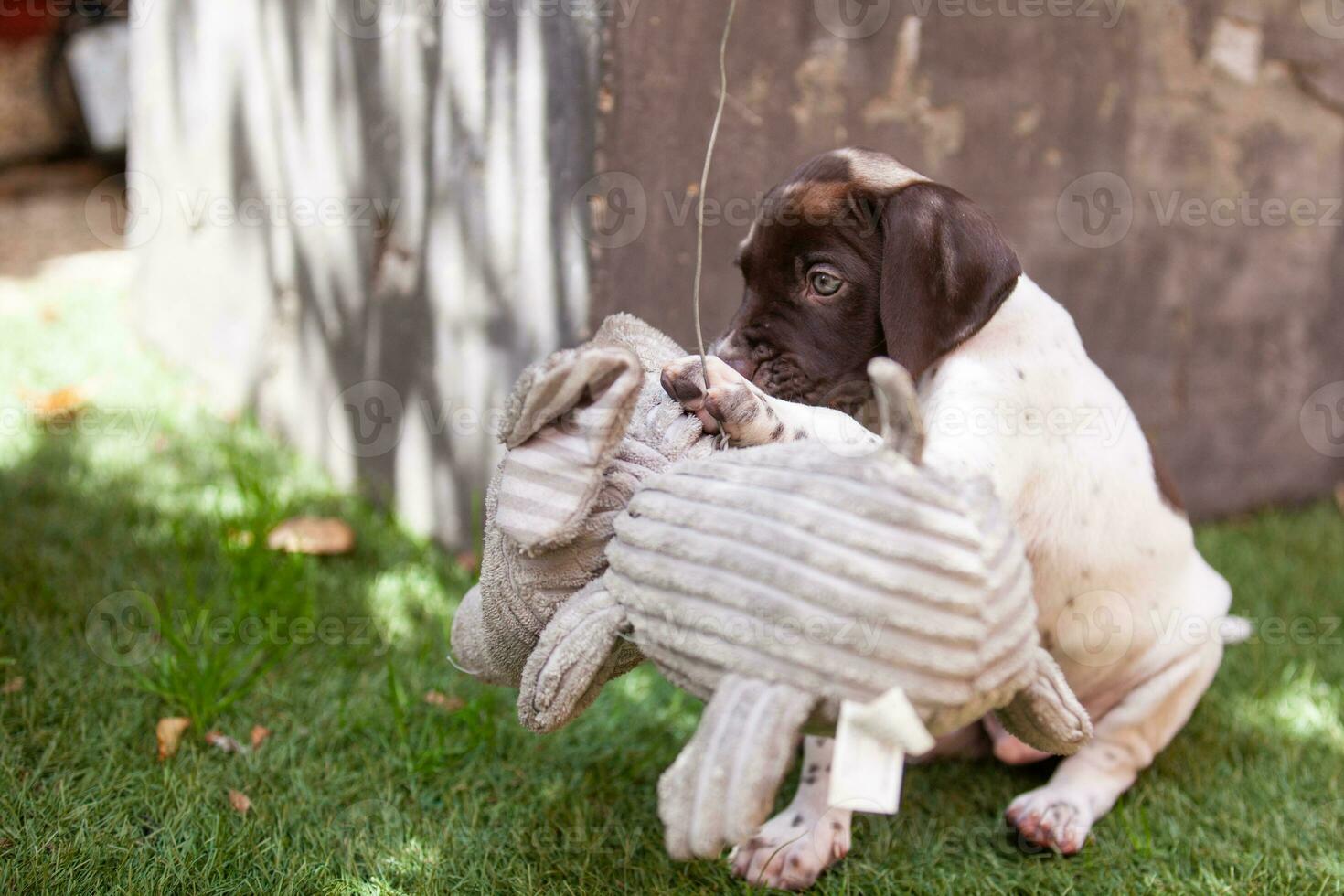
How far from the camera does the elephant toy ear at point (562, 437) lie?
1.63 metres

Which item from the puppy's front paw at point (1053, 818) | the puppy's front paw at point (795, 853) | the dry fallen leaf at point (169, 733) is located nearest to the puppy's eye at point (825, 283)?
the puppy's front paw at point (795, 853)

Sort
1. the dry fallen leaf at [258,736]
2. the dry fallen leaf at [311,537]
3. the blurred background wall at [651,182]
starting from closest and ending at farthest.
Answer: the dry fallen leaf at [258,736] → the blurred background wall at [651,182] → the dry fallen leaf at [311,537]

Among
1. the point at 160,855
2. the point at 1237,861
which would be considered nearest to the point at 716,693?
the point at 160,855

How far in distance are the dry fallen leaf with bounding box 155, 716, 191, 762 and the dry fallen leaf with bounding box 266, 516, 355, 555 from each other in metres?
0.80

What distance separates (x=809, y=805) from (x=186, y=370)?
365 cm

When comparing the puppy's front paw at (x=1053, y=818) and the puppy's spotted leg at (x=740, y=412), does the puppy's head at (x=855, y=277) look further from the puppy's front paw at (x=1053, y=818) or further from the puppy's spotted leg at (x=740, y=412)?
the puppy's front paw at (x=1053, y=818)

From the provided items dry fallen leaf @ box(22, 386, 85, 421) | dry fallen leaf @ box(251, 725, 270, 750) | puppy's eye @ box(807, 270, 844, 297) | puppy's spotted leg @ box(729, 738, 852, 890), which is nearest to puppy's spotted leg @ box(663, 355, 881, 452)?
puppy's eye @ box(807, 270, 844, 297)

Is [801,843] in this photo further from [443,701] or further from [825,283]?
[825,283]

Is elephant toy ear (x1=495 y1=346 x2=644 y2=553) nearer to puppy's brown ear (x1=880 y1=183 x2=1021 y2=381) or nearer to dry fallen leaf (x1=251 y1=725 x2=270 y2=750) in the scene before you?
puppy's brown ear (x1=880 y1=183 x2=1021 y2=381)

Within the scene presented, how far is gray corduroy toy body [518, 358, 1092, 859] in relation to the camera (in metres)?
1.40

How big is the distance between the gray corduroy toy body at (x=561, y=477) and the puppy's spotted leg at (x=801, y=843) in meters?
0.65

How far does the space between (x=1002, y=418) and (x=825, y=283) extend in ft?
1.59

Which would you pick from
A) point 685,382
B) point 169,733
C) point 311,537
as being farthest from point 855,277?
point 311,537

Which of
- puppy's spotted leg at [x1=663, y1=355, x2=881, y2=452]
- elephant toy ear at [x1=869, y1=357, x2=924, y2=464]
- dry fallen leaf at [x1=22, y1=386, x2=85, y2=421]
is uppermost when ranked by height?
elephant toy ear at [x1=869, y1=357, x2=924, y2=464]
